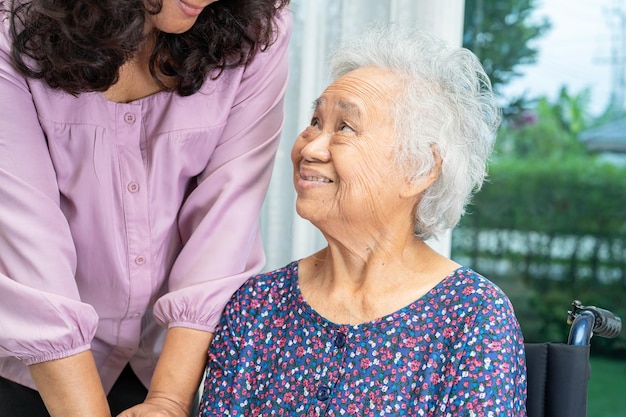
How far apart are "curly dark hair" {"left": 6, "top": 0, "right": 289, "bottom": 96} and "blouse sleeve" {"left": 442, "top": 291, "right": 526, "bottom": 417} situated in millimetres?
743

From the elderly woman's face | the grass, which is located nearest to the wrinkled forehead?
the elderly woman's face

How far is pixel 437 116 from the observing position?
1.77 metres

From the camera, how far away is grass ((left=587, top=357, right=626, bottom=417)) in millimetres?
3125

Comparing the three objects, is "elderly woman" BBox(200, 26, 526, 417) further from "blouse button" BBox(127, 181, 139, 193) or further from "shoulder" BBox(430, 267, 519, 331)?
"blouse button" BBox(127, 181, 139, 193)

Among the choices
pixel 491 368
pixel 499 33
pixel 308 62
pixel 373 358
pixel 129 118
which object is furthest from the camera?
pixel 499 33

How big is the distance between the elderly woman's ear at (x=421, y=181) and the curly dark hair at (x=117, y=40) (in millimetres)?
427

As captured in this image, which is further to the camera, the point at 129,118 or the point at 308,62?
the point at 308,62

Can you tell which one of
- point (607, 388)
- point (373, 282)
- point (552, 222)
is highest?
point (373, 282)

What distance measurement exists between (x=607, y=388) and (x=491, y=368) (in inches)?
69.3

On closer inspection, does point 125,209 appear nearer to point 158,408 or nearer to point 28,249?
point 28,249

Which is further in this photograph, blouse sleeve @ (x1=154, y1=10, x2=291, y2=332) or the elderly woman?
blouse sleeve @ (x1=154, y1=10, x2=291, y2=332)

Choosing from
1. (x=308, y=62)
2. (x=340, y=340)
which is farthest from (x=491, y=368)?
(x=308, y=62)

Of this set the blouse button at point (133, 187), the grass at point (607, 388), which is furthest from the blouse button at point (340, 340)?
the grass at point (607, 388)

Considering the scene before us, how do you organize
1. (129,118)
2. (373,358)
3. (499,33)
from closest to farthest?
1. (373,358)
2. (129,118)
3. (499,33)
